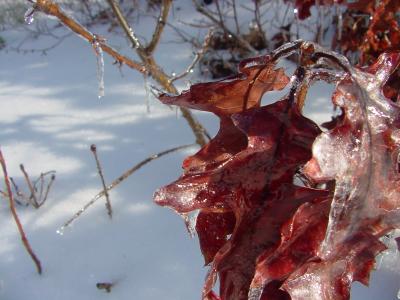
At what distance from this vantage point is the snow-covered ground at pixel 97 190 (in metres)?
1.63

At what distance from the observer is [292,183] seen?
62 cm

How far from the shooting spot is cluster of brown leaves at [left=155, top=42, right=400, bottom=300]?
53 cm

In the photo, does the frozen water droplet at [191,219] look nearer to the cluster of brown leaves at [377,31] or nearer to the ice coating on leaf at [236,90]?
the ice coating on leaf at [236,90]

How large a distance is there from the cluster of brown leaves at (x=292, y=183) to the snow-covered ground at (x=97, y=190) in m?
0.93

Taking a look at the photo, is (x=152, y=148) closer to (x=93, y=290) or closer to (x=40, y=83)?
(x=93, y=290)

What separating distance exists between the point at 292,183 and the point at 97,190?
156 cm

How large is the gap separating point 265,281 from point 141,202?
142 cm

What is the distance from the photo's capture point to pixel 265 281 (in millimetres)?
559

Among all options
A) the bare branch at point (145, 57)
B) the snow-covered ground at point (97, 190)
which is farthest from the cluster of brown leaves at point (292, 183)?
the snow-covered ground at point (97, 190)

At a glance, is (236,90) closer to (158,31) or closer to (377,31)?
(158,31)

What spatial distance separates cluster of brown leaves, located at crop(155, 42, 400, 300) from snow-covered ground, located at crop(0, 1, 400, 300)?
925mm

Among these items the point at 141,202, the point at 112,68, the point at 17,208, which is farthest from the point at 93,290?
the point at 112,68

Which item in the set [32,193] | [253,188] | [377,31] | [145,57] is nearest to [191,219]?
[253,188]

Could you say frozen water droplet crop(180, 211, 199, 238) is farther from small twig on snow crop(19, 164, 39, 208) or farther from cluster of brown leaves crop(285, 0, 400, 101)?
small twig on snow crop(19, 164, 39, 208)
